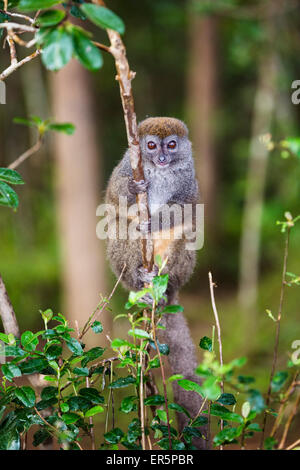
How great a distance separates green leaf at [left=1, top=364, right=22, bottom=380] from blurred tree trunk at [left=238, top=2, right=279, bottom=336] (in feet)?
19.0

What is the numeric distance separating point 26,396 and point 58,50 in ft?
3.89

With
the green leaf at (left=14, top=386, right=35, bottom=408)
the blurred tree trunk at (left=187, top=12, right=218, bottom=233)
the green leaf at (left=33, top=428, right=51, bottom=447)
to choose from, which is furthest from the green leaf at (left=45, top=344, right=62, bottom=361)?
the blurred tree trunk at (left=187, top=12, right=218, bottom=233)

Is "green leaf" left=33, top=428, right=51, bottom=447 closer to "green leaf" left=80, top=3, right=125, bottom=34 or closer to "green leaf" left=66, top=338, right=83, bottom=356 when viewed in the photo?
"green leaf" left=66, top=338, right=83, bottom=356

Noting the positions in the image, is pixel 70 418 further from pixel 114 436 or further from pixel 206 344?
pixel 206 344

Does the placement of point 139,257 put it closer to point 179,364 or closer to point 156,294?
point 179,364

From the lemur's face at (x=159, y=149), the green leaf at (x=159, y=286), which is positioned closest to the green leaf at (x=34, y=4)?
the green leaf at (x=159, y=286)

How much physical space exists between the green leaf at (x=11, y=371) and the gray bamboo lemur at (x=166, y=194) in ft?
4.63

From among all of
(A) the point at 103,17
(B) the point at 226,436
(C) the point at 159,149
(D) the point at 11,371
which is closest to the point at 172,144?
(C) the point at 159,149

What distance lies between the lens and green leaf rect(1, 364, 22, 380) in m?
1.79

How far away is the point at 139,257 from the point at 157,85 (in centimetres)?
1034

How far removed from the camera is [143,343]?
1889 mm

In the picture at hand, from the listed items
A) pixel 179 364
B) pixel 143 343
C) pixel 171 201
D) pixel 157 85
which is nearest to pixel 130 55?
pixel 157 85

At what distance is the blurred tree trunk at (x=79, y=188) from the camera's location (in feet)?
22.4

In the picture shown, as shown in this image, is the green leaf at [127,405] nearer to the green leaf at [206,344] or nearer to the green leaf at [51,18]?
the green leaf at [206,344]
